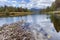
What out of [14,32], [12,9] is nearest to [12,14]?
Result: [12,9]

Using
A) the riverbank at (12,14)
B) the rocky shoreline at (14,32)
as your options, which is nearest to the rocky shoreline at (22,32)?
the rocky shoreline at (14,32)

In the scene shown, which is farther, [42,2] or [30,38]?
[42,2]

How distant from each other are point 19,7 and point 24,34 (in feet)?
1.30

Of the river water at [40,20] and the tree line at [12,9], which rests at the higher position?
the tree line at [12,9]

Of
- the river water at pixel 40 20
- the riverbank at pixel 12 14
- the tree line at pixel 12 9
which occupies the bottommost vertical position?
the river water at pixel 40 20

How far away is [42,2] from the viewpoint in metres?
1.46

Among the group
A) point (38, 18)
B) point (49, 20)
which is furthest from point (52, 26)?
point (38, 18)

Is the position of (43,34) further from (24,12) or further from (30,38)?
(24,12)

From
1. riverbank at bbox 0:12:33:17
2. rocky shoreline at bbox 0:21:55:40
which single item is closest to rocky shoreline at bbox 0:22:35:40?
rocky shoreline at bbox 0:21:55:40

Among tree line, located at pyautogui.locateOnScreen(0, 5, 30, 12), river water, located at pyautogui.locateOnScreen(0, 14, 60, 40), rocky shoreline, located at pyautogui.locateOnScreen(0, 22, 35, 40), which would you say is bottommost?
rocky shoreline, located at pyautogui.locateOnScreen(0, 22, 35, 40)

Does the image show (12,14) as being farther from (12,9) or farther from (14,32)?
(14,32)

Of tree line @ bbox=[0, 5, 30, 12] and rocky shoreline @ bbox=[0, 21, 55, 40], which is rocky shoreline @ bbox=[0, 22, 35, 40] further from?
tree line @ bbox=[0, 5, 30, 12]

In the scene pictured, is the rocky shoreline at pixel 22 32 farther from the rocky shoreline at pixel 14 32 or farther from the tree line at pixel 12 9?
the tree line at pixel 12 9

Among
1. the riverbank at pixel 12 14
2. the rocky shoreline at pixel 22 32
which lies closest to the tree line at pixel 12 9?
the riverbank at pixel 12 14
